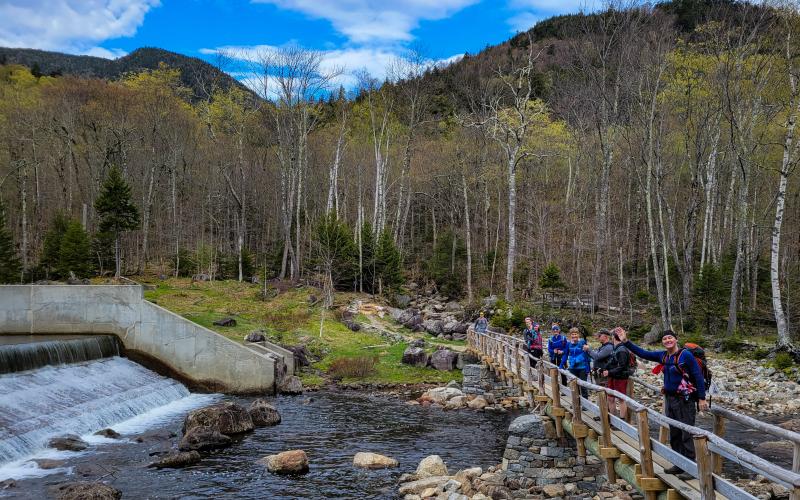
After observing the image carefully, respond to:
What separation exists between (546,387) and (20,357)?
14.9 metres

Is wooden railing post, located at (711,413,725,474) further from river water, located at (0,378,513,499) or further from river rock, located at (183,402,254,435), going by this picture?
river rock, located at (183,402,254,435)

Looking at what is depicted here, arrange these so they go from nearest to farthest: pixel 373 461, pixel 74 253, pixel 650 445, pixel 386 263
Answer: pixel 650 445 < pixel 373 461 < pixel 74 253 < pixel 386 263

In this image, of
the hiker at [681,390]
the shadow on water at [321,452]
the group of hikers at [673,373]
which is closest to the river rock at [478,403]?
the shadow on water at [321,452]

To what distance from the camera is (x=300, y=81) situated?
3978 centimetres

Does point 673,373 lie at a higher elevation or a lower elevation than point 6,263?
lower

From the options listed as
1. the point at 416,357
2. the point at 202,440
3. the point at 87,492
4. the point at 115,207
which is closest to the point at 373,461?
the point at 202,440

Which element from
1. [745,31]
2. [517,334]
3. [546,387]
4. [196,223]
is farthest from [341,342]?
[196,223]

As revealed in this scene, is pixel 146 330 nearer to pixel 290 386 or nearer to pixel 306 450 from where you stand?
pixel 290 386

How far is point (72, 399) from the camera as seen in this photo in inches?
640

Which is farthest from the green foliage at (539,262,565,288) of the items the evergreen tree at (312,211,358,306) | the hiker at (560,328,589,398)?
the hiker at (560,328,589,398)

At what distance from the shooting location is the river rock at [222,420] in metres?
15.0

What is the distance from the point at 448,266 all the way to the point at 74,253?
77.4 ft

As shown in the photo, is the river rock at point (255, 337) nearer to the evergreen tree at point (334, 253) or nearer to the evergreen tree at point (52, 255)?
the evergreen tree at point (334, 253)

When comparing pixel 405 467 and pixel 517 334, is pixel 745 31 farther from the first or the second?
pixel 405 467
